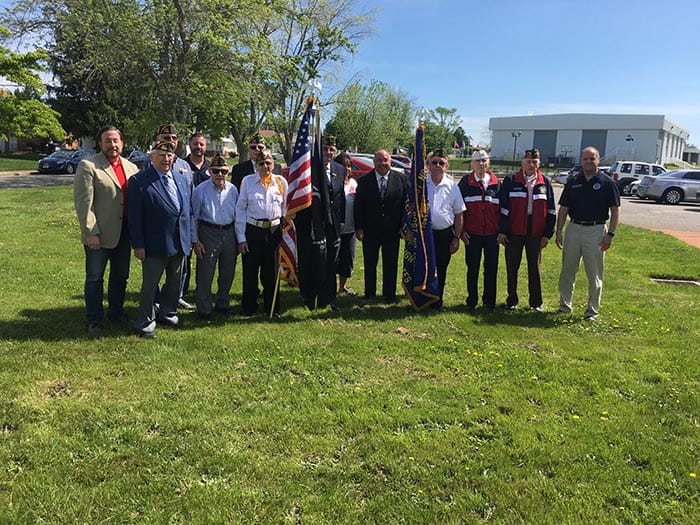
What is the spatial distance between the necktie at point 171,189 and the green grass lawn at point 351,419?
4.44ft

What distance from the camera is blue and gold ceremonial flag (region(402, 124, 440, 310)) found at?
21.0 ft

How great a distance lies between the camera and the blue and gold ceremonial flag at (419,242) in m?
6.40

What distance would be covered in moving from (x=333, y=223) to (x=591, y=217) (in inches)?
119

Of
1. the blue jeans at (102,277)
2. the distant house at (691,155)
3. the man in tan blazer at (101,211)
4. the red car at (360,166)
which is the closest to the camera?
the man in tan blazer at (101,211)

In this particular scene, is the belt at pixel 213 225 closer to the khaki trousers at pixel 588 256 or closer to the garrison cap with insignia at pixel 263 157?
the garrison cap with insignia at pixel 263 157

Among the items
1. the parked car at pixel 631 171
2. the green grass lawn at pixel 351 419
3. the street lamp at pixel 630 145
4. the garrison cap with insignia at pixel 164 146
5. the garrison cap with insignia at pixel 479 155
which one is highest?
the street lamp at pixel 630 145

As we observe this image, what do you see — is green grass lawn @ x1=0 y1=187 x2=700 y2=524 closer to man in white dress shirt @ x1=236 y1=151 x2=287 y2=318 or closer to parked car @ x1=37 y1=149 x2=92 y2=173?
man in white dress shirt @ x1=236 y1=151 x2=287 y2=318

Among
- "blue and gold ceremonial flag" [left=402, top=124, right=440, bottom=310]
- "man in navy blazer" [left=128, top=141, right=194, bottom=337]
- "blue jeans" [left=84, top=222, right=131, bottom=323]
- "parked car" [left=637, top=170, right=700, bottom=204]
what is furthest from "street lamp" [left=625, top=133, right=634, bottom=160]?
"blue jeans" [left=84, top=222, right=131, bottom=323]

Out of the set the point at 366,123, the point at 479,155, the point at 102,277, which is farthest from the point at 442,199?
the point at 366,123

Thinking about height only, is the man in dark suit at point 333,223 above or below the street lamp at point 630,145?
below

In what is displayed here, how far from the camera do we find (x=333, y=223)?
6422 mm

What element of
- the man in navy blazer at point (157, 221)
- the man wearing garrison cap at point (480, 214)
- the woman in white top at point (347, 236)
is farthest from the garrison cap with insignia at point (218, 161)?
the man wearing garrison cap at point (480, 214)

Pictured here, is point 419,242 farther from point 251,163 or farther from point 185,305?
point 185,305

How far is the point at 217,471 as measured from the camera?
3.23m
